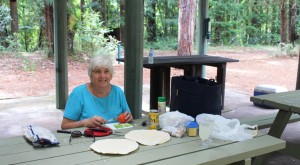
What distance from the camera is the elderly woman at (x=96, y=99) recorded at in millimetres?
2404

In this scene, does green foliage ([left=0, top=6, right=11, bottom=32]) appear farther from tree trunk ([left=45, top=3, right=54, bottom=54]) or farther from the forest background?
tree trunk ([left=45, top=3, right=54, bottom=54])

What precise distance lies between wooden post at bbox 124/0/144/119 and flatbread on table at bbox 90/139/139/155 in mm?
1975

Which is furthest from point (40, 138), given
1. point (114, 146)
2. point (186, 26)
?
point (186, 26)

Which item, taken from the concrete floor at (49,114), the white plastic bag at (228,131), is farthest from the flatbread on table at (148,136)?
the concrete floor at (49,114)

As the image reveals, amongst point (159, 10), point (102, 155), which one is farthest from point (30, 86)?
point (159, 10)

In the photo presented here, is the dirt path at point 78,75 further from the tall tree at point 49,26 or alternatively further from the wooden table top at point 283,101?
the wooden table top at point 283,101

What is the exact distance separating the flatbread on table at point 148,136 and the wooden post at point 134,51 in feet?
5.91

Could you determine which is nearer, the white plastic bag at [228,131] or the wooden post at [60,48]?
the white plastic bag at [228,131]

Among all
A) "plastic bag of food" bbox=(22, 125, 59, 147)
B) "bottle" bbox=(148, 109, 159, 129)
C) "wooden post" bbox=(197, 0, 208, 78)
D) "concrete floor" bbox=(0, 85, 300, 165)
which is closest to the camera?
"plastic bag of food" bbox=(22, 125, 59, 147)

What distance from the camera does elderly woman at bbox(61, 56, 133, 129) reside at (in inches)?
94.7

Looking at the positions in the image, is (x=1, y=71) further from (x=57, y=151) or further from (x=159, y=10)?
(x=159, y=10)

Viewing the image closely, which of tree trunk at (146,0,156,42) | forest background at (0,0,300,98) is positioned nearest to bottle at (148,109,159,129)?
forest background at (0,0,300,98)

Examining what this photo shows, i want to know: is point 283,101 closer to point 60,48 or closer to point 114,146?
point 114,146

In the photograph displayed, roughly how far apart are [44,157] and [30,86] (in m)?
7.09
